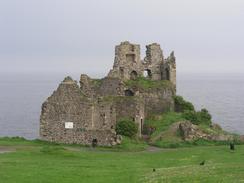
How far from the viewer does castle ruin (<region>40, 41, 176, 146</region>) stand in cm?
5522

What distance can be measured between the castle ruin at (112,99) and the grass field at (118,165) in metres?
3.77

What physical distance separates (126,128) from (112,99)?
190 inches

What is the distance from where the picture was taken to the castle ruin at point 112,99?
5522 cm

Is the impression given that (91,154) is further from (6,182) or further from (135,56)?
(135,56)

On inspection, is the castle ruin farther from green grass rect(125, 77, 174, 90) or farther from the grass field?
the grass field

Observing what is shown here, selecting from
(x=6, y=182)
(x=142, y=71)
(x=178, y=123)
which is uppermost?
(x=142, y=71)

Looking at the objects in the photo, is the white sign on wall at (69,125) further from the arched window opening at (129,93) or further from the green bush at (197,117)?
the green bush at (197,117)

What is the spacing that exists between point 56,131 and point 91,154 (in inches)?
448

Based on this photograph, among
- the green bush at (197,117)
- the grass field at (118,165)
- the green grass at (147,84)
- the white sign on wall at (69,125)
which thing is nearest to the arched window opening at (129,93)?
the green grass at (147,84)

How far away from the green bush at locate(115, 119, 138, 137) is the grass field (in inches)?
188

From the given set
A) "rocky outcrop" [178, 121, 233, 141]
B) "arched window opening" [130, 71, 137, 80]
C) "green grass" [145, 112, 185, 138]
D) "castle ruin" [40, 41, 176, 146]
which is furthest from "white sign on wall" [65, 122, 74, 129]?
"arched window opening" [130, 71, 137, 80]

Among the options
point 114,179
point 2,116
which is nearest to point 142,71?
point 114,179

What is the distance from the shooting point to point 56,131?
184ft

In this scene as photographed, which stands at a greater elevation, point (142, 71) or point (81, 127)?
point (142, 71)
